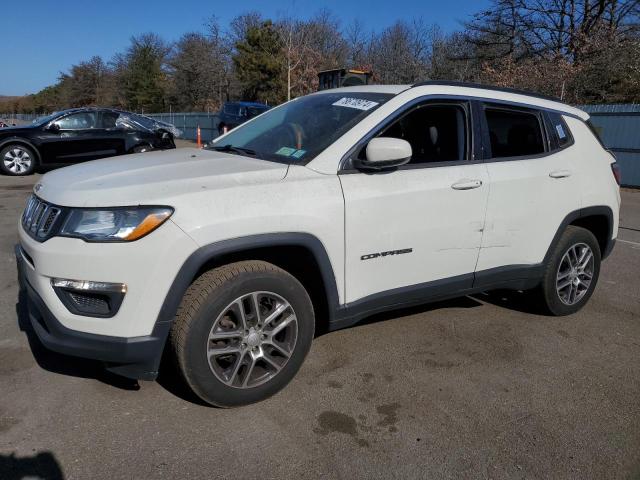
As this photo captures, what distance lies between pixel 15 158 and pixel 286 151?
10903 mm

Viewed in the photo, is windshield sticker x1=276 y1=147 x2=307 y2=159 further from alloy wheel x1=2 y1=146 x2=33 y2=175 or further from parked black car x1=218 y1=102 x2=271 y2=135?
parked black car x1=218 y1=102 x2=271 y2=135

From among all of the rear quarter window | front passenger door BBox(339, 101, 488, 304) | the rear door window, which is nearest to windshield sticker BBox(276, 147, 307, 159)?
front passenger door BBox(339, 101, 488, 304)

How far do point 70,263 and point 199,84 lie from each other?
49183mm

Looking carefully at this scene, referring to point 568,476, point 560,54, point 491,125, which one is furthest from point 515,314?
point 560,54

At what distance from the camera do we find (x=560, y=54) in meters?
26.0

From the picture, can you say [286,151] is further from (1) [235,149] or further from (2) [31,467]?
(2) [31,467]

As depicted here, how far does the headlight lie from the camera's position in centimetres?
247

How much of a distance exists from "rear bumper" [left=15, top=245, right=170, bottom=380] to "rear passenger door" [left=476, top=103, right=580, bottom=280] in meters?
2.26

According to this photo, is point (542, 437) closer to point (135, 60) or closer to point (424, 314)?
point (424, 314)

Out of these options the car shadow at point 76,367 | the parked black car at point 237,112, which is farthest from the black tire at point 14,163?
the parked black car at point 237,112

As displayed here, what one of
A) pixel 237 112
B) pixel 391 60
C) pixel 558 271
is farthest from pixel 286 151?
pixel 391 60

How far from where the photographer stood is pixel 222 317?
9.12ft

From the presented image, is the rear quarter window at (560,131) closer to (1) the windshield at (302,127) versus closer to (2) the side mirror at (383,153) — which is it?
(1) the windshield at (302,127)

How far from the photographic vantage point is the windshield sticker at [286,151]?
3279 mm
